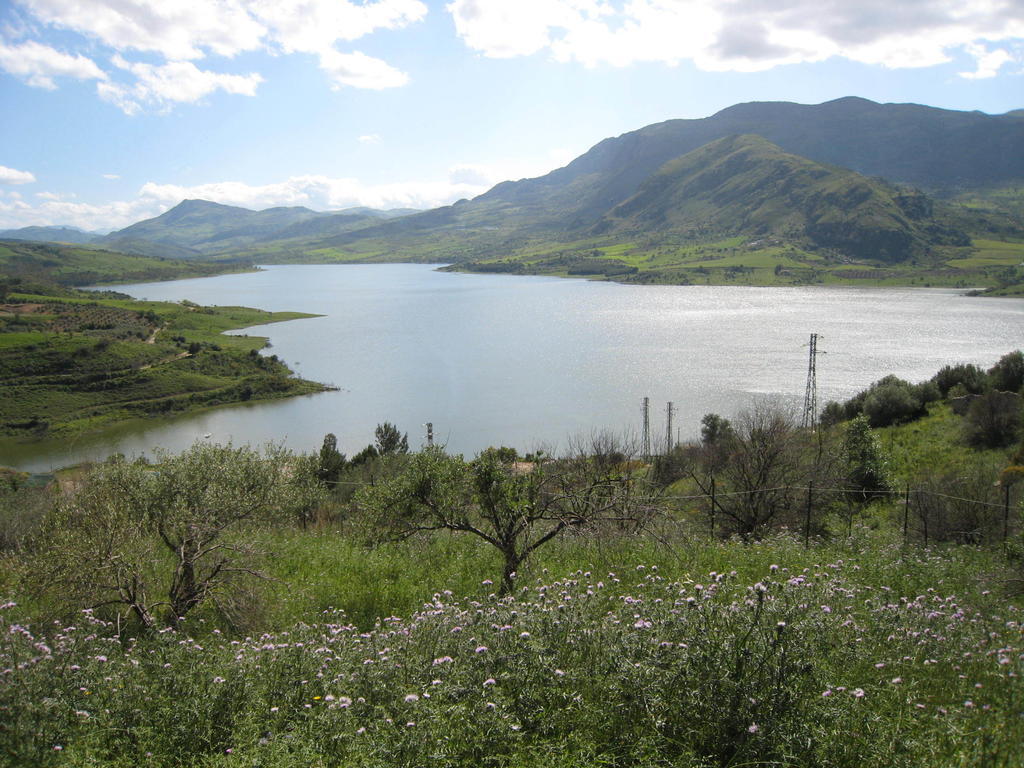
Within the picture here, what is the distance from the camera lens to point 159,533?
9836mm

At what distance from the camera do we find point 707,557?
1005cm

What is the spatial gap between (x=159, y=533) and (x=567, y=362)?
222 ft

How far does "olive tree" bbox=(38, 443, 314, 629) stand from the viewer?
7.34m

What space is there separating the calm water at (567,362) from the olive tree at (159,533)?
22.7m

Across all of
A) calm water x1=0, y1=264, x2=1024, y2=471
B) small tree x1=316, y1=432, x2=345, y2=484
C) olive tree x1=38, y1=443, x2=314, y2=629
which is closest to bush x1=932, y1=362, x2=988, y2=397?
calm water x1=0, y1=264, x2=1024, y2=471

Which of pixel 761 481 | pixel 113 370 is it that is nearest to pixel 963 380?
pixel 761 481

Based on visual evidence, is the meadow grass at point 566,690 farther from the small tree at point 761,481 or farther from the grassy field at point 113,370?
the grassy field at point 113,370

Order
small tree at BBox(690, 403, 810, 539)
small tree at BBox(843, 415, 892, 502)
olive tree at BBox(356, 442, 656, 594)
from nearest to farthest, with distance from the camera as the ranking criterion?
olive tree at BBox(356, 442, 656, 594), small tree at BBox(690, 403, 810, 539), small tree at BBox(843, 415, 892, 502)

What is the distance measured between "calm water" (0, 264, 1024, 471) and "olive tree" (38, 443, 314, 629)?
22675 mm

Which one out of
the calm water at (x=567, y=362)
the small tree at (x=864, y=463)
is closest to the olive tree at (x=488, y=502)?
the small tree at (x=864, y=463)

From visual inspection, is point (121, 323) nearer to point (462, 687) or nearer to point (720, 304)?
point (720, 304)

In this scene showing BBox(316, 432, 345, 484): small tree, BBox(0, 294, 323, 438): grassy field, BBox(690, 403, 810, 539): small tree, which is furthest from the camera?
BBox(0, 294, 323, 438): grassy field

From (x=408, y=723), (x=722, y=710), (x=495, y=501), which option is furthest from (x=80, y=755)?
(x=495, y=501)

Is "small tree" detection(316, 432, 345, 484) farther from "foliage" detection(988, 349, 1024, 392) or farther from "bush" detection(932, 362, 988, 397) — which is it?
"foliage" detection(988, 349, 1024, 392)
